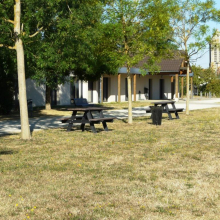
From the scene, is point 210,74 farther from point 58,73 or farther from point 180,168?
point 180,168

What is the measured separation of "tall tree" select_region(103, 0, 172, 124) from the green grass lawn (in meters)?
4.90

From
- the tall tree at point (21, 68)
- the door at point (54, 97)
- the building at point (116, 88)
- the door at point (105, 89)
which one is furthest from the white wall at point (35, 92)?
the tall tree at point (21, 68)

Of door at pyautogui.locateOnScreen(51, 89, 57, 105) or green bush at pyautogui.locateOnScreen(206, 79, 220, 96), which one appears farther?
green bush at pyautogui.locateOnScreen(206, 79, 220, 96)

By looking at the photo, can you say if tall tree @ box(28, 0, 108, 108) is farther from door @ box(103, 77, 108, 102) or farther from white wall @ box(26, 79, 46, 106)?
door @ box(103, 77, 108, 102)

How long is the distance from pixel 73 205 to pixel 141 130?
938 centimetres

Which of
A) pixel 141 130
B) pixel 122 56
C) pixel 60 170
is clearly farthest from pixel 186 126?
pixel 60 170

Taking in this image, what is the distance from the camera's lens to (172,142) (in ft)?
39.6

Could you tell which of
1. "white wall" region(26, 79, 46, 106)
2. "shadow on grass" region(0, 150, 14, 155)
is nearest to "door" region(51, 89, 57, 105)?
"white wall" region(26, 79, 46, 106)

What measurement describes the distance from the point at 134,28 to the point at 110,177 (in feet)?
34.7

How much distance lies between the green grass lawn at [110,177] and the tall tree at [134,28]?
4897mm

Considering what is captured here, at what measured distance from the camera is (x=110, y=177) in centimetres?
770

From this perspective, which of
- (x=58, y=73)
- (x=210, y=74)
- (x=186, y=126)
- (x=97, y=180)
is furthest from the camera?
(x=210, y=74)

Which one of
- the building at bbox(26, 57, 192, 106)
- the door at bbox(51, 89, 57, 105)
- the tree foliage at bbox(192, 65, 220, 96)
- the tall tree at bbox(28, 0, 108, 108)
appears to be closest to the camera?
the tall tree at bbox(28, 0, 108, 108)

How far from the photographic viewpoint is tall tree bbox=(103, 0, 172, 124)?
54.7ft
